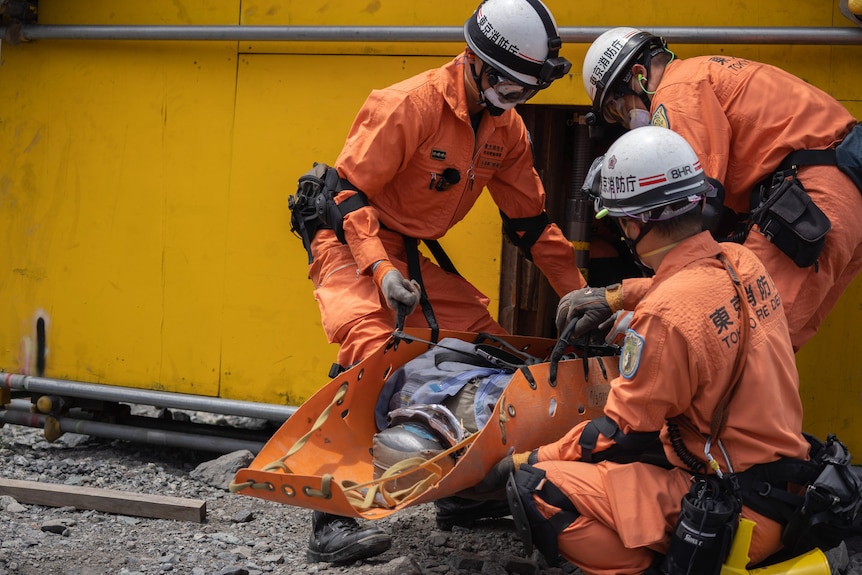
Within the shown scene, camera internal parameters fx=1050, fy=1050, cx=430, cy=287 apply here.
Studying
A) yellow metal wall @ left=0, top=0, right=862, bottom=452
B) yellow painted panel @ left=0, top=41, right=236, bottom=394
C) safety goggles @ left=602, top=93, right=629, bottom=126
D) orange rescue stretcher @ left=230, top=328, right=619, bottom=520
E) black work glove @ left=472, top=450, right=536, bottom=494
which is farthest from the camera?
yellow painted panel @ left=0, top=41, right=236, bottom=394

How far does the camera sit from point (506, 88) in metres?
4.40

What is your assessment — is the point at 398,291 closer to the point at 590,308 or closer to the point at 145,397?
the point at 590,308

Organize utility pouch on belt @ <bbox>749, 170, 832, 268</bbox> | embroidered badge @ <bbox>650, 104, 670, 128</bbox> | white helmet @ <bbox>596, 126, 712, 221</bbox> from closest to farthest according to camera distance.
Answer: white helmet @ <bbox>596, 126, 712, 221</bbox> → utility pouch on belt @ <bbox>749, 170, 832, 268</bbox> → embroidered badge @ <bbox>650, 104, 670, 128</bbox>

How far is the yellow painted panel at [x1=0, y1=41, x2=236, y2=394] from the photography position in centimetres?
577

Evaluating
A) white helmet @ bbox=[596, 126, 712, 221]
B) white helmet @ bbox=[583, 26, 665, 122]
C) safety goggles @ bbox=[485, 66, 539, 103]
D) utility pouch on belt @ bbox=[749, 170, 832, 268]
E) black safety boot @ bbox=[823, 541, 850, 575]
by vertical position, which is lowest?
black safety boot @ bbox=[823, 541, 850, 575]

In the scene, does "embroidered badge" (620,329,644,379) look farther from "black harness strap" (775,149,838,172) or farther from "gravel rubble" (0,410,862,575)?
"black harness strap" (775,149,838,172)

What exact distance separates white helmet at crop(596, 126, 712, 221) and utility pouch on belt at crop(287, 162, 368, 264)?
1.33 meters

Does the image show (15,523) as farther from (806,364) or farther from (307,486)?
(806,364)

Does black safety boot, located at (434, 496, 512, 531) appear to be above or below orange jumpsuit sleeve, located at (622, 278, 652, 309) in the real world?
below

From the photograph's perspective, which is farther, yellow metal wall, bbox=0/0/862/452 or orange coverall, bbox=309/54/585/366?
yellow metal wall, bbox=0/0/862/452

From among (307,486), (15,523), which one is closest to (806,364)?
(307,486)

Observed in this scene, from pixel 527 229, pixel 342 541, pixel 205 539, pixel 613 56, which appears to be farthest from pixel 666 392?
pixel 205 539

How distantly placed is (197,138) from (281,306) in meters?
1.04

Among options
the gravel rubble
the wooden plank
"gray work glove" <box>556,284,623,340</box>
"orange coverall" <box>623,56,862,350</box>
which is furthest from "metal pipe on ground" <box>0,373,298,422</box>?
"orange coverall" <box>623,56,862,350</box>
